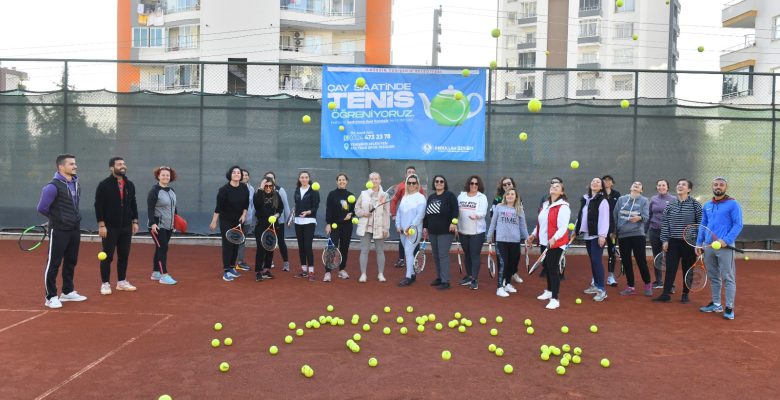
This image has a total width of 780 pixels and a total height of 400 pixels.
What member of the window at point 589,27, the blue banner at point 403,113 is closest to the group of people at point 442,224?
the blue banner at point 403,113

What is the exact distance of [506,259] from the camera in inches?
310

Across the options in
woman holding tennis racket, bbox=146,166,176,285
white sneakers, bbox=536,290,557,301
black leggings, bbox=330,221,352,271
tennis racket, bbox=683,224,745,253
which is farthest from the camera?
black leggings, bbox=330,221,352,271

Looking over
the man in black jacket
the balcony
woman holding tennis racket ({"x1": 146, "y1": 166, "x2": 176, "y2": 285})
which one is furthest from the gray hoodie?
the balcony

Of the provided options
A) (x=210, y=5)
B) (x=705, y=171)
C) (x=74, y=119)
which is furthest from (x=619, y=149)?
(x=210, y=5)

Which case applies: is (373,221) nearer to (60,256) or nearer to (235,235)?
(235,235)

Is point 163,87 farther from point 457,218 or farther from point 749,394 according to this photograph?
point 749,394

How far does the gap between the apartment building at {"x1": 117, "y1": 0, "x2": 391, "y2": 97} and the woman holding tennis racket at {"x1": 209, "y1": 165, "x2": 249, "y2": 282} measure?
1137 inches

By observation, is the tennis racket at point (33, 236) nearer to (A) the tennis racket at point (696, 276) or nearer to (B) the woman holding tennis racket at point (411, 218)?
(B) the woman holding tennis racket at point (411, 218)

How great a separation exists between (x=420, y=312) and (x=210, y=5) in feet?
113

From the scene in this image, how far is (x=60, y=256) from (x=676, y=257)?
7.35 m

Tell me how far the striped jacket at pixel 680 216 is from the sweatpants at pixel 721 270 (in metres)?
0.49

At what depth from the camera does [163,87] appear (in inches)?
934

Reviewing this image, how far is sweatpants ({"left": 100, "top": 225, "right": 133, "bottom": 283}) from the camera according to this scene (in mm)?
7172

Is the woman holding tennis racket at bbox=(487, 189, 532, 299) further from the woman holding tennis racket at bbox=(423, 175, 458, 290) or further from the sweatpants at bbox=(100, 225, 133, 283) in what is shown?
the sweatpants at bbox=(100, 225, 133, 283)
